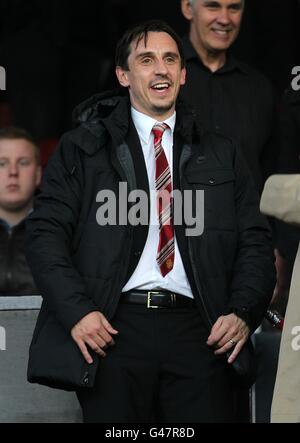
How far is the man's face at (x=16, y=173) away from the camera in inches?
283

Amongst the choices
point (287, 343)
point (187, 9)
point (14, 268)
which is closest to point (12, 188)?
point (14, 268)

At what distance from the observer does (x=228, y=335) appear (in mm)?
5031

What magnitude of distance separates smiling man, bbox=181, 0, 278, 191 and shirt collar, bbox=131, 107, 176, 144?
0.98 meters

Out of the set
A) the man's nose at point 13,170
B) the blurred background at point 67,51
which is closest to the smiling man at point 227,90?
the man's nose at point 13,170

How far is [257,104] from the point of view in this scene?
646 cm

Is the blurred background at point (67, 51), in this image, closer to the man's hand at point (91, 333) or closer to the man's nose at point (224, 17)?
the man's nose at point (224, 17)

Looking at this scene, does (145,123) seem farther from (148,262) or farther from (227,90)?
(227,90)

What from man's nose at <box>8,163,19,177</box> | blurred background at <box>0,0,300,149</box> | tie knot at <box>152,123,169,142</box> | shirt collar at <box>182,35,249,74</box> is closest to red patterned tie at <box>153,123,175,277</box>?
tie knot at <box>152,123,169,142</box>

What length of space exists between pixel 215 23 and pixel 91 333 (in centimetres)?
224

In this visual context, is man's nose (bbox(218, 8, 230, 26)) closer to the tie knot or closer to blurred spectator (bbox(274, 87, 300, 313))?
blurred spectator (bbox(274, 87, 300, 313))

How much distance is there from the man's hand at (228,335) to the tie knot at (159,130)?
29.8 inches

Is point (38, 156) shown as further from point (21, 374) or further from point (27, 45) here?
point (27, 45)

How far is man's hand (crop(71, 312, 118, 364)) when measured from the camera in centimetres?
491
